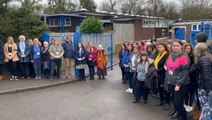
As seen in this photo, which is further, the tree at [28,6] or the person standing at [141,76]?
the tree at [28,6]

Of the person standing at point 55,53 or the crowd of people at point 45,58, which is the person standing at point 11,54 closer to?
the crowd of people at point 45,58

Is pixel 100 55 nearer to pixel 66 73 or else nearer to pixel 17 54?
pixel 66 73

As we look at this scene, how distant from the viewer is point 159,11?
7044 cm

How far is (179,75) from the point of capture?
24.1 feet

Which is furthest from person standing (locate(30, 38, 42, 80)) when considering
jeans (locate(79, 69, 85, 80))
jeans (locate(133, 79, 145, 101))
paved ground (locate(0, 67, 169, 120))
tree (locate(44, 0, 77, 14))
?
tree (locate(44, 0, 77, 14))

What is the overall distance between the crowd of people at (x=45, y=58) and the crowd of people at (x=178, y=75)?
12.7ft

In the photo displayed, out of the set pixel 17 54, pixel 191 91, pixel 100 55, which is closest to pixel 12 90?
pixel 17 54

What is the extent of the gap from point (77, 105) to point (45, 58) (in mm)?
4935

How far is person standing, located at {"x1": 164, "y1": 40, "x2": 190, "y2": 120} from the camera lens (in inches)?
288

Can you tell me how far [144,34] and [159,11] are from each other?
26474 millimetres

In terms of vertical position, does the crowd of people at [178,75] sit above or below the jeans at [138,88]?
above

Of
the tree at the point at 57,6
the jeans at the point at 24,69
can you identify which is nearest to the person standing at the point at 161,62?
the jeans at the point at 24,69

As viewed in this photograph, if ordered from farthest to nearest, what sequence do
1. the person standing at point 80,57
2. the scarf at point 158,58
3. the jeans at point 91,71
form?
the jeans at point 91,71, the person standing at point 80,57, the scarf at point 158,58

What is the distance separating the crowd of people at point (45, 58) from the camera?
13.4m
